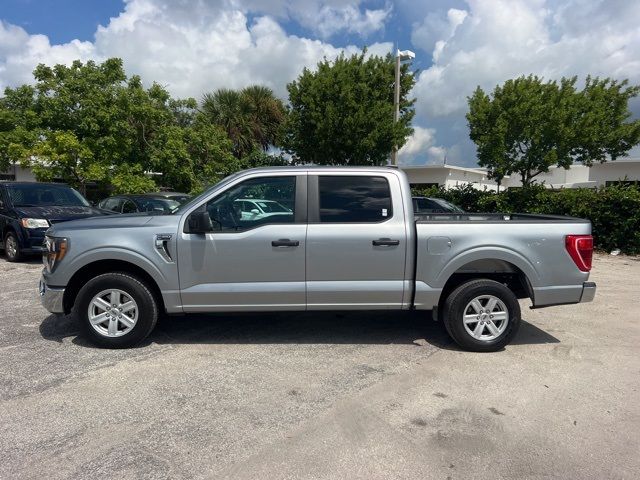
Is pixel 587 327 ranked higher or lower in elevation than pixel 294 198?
lower

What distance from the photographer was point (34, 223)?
9375 millimetres

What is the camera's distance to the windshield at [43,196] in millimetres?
10062

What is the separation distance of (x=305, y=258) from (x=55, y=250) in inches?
101

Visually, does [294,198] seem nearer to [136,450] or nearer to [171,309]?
[171,309]

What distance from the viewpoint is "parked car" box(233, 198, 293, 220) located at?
4781 millimetres

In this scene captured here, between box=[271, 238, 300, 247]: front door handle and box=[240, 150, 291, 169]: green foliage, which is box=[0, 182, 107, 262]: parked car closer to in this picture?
box=[271, 238, 300, 247]: front door handle

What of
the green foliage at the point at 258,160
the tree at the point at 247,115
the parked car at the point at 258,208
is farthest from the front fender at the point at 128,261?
the tree at the point at 247,115

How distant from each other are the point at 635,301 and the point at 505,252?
4298 millimetres

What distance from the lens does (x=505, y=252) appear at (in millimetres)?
4762

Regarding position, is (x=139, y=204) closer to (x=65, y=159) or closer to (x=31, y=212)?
(x=31, y=212)

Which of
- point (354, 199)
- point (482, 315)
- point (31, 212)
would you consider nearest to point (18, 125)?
point (31, 212)

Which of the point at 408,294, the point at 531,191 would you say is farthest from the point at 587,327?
the point at 531,191

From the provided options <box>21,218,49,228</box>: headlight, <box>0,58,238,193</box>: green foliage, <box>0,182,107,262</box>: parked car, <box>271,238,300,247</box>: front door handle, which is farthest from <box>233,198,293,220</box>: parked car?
<box>0,58,238,193</box>: green foliage

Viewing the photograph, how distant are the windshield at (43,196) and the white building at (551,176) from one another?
14.0 m
